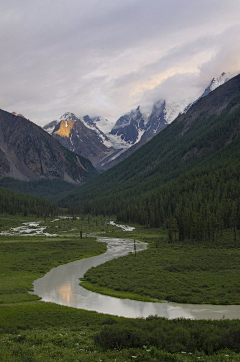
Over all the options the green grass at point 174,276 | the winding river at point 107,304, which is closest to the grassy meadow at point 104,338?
the winding river at point 107,304

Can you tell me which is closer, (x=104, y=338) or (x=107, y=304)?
(x=104, y=338)

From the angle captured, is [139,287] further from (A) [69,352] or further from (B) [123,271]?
(A) [69,352]

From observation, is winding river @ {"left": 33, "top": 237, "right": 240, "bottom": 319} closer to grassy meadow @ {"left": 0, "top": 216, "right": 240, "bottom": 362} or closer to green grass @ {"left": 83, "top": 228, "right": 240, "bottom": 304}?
green grass @ {"left": 83, "top": 228, "right": 240, "bottom": 304}

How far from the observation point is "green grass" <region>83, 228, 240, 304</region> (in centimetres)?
5338

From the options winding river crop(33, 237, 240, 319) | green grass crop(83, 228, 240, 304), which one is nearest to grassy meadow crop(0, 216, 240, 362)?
winding river crop(33, 237, 240, 319)

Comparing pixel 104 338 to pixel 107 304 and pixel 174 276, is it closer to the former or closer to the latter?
pixel 107 304

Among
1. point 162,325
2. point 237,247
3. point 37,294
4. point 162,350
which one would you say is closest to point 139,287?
point 37,294

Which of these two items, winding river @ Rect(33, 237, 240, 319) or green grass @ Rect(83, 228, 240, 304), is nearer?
winding river @ Rect(33, 237, 240, 319)

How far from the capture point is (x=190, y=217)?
13475cm

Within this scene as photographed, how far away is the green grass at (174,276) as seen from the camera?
2101 inches

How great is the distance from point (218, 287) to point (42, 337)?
37.5 metres

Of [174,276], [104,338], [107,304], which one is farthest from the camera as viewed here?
[174,276]

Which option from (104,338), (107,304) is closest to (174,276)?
(107,304)

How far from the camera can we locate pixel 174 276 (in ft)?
219
